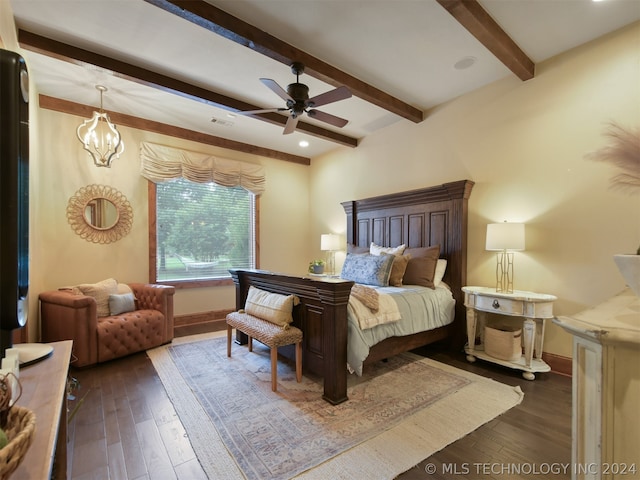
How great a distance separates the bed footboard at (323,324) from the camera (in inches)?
86.1

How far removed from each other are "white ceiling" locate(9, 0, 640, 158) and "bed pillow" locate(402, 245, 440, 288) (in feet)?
6.31

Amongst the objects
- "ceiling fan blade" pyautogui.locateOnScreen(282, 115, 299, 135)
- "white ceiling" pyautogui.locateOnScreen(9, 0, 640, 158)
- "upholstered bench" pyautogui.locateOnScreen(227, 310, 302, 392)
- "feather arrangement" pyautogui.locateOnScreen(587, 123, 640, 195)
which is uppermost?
"white ceiling" pyautogui.locateOnScreen(9, 0, 640, 158)

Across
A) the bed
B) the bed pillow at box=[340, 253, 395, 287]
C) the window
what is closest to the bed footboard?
the bed

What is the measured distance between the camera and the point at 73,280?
3641mm

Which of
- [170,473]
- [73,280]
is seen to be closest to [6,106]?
[170,473]

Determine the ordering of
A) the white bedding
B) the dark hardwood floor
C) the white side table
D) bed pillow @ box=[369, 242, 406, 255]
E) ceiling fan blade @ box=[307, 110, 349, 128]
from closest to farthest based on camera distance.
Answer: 1. the white side table
2. the dark hardwood floor
3. the white bedding
4. ceiling fan blade @ box=[307, 110, 349, 128]
5. bed pillow @ box=[369, 242, 406, 255]

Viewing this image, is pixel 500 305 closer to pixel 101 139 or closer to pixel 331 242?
pixel 331 242

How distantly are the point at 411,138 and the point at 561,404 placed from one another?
10.9ft

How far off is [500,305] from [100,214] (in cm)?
483

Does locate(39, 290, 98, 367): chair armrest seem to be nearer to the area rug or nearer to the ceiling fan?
the area rug

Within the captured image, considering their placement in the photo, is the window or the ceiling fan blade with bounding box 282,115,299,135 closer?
the ceiling fan blade with bounding box 282,115,299,135

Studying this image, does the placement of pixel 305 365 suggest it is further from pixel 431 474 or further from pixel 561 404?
pixel 561 404

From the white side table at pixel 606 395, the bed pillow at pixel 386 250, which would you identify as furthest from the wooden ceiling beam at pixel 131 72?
the white side table at pixel 606 395

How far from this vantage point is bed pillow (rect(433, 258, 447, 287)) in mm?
3345
